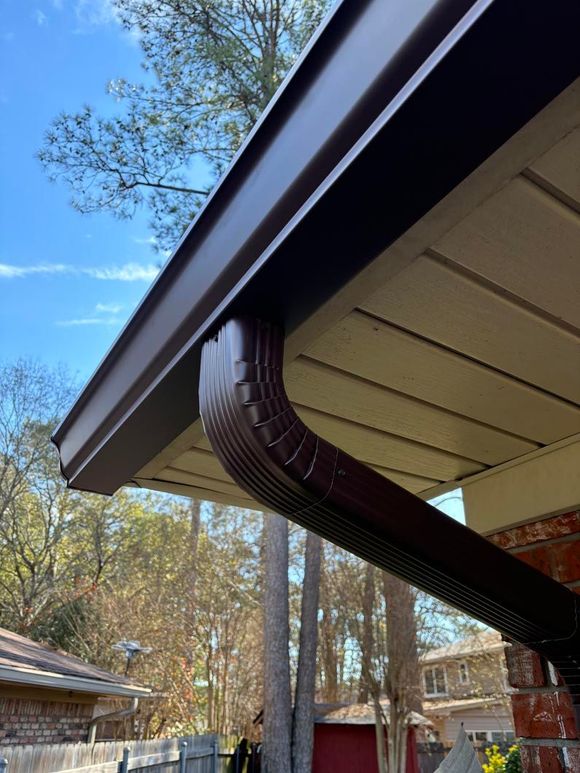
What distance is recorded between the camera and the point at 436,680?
18.8 meters

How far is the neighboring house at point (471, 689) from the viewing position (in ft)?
44.9

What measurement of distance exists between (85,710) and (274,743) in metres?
2.72

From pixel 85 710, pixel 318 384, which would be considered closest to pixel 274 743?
pixel 85 710

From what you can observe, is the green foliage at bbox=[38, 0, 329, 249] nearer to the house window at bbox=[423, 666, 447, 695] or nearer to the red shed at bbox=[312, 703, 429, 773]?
the red shed at bbox=[312, 703, 429, 773]

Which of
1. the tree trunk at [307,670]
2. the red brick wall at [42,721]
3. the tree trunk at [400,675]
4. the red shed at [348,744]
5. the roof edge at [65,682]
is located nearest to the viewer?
the roof edge at [65,682]

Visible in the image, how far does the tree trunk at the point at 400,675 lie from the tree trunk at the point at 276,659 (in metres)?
1.55

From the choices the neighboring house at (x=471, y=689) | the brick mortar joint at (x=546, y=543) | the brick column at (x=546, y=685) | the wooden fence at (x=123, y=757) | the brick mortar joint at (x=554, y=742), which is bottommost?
the wooden fence at (x=123, y=757)

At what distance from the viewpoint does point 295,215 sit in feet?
2.95

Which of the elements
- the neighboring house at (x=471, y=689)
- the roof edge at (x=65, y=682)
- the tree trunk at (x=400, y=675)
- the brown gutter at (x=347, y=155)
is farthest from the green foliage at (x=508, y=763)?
the brown gutter at (x=347, y=155)

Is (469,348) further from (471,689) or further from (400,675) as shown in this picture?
(471,689)

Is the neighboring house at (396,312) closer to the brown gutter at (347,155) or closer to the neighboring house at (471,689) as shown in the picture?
the brown gutter at (347,155)

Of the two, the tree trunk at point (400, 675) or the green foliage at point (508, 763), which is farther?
the tree trunk at point (400, 675)

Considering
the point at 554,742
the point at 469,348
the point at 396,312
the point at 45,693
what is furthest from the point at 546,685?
the point at 45,693

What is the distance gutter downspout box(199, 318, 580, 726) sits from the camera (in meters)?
0.97
